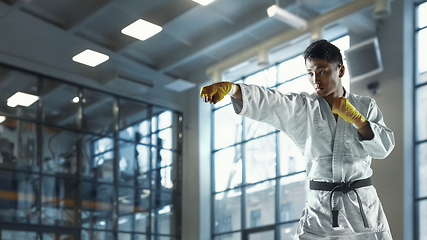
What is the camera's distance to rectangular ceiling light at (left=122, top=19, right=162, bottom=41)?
17.0ft

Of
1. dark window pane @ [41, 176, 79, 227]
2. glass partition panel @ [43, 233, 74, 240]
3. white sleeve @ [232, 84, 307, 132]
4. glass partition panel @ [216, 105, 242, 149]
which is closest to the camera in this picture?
white sleeve @ [232, 84, 307, 132]

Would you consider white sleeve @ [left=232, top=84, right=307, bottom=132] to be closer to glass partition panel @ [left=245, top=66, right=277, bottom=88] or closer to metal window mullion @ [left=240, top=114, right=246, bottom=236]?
glass partition panel @ [left=245, top=66, right=277, bottom=88]

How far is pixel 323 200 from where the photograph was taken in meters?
1.70

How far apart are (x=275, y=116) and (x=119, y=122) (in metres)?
4.40

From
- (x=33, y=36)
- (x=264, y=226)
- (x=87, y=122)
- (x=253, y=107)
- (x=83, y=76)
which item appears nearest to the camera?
(x=253, y=107)

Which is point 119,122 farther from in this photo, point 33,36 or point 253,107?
point 253,107

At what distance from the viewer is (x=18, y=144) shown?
5164 mm

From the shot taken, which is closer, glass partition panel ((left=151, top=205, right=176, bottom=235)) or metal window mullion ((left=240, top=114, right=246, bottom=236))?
glass partition panel ((left=151, top=205, right=176, bottom=235))

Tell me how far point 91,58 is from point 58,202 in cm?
178

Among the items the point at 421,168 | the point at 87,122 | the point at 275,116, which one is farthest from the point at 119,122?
the point at 275,116

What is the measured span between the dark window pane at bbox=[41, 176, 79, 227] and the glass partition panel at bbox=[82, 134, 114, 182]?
1.07 ft

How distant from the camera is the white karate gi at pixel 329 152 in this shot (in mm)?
1645

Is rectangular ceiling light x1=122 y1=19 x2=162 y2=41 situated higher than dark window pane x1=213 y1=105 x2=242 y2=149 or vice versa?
rectangular ceiling light x1=122 y1=19 x2=162 y2=41

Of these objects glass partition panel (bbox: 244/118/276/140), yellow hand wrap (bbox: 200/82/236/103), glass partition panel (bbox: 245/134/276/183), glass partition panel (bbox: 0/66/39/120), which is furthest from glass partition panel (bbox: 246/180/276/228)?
yellow hand wrap (bbox: 200/82/236/103)
